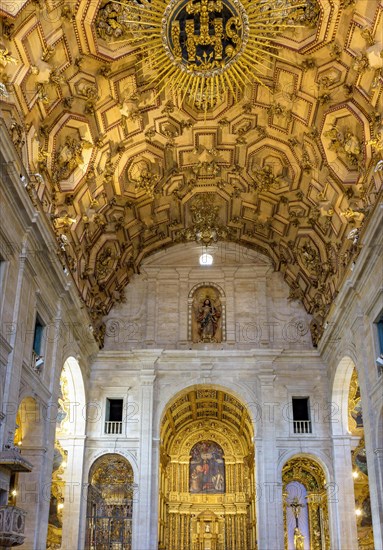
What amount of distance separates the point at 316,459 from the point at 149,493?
6335 millimetres

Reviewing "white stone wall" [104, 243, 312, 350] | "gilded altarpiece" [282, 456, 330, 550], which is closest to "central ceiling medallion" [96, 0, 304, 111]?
"white stone wall" [104, 243, 312, 350]

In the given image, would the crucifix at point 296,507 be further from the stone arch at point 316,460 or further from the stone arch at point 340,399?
the stone arch at point 340,399

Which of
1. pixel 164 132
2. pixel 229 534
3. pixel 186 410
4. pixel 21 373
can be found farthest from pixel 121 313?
pixel 229 534

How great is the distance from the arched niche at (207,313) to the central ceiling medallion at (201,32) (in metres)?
10.8

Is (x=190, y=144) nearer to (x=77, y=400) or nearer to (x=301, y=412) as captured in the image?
(x=77, y=400)

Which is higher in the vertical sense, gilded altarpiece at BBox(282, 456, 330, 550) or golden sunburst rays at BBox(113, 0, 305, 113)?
golden sunburst rays at BBox(113, 0, 305, 113)

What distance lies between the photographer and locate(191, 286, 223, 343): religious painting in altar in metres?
26.2

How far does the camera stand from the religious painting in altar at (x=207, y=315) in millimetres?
26172

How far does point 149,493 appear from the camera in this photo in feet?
76.3

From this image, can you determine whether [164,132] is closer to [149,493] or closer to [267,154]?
[267,154]

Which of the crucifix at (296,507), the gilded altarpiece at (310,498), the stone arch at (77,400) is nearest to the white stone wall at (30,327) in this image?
the stone arch at (77,400)

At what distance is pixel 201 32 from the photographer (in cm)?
1655

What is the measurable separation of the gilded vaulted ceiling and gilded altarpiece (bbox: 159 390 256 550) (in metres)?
8.79

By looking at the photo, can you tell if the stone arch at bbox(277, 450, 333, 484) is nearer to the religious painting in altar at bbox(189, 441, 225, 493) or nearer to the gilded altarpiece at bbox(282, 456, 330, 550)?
the gilded altarpiece at bbox(282, 456, 330, 550)
